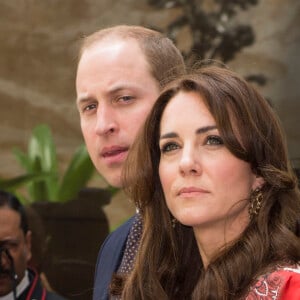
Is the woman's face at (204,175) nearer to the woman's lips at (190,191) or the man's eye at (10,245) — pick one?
the woman's lips at (190,191)

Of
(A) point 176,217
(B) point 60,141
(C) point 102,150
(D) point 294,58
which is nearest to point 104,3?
(B) point 60,141

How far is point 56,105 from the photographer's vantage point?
398cm

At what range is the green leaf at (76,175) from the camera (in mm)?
3975

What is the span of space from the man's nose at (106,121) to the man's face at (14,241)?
141cm

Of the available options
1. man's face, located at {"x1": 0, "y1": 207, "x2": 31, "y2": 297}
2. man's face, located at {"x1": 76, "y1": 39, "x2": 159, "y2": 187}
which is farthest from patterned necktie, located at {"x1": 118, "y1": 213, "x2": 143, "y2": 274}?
man's face, located at {"x1": 0, "y1": 207, "x2": 31, "y2": 297}

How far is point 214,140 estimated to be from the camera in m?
1.81

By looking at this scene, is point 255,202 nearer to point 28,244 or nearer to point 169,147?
point 169,147

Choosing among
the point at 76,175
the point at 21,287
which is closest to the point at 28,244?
the point at 76,175

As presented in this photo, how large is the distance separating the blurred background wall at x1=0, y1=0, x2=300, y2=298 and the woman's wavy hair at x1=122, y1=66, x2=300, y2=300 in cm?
186

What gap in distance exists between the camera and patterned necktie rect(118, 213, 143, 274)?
2171 mm

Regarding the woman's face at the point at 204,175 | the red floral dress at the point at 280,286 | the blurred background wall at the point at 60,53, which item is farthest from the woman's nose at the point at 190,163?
the blurred background wall at the point at 60,53

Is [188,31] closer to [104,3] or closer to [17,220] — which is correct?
[104,3]

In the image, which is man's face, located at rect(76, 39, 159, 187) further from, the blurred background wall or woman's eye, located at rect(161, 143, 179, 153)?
the blurred background wall

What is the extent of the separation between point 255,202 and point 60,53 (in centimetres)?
234
